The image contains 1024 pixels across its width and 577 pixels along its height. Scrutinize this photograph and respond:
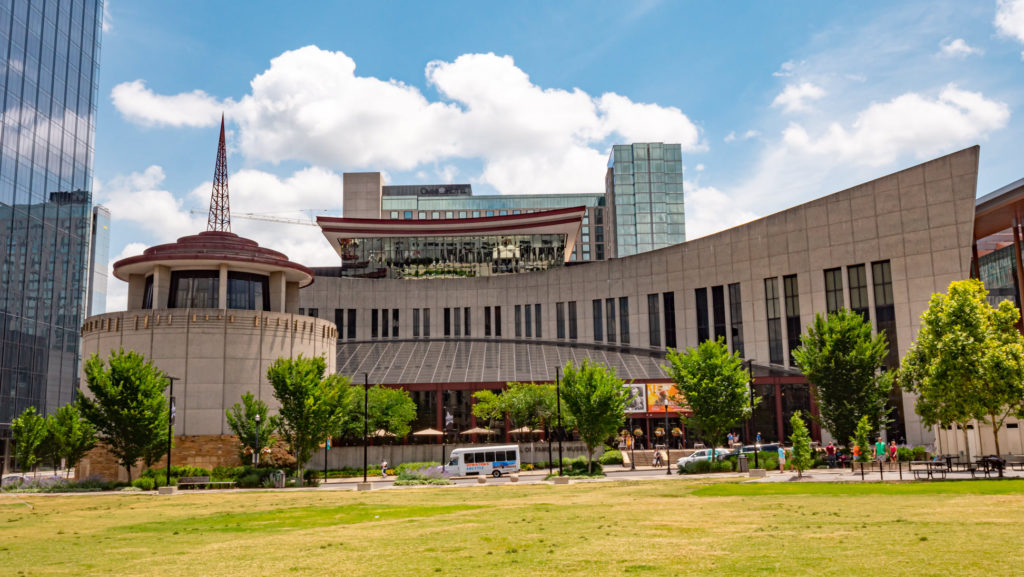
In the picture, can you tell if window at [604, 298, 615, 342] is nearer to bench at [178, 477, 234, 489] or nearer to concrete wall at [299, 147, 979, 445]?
concrete wall at [299, 147, 979, 445]

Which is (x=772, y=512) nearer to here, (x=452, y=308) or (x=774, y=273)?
(x=774, y=273)

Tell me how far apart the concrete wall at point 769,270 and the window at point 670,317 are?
1.96ft

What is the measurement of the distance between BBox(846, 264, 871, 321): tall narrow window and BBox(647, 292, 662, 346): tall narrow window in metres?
20.1

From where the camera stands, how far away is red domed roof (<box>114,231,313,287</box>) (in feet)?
203

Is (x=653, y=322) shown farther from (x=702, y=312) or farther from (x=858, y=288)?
(x=858, y=288)

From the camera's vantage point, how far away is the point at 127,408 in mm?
49344

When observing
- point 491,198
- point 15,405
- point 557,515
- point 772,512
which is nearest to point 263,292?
Result: point 15,405

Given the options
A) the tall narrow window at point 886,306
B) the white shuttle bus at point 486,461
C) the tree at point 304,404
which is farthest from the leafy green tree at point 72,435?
the tall narrow window at point 886,306

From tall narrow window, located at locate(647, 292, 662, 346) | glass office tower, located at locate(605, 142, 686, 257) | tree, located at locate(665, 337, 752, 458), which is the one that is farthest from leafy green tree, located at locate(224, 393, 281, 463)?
glass office tower, located at locate(605, 142, 686, 257)

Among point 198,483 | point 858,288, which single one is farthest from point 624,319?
point 198,483

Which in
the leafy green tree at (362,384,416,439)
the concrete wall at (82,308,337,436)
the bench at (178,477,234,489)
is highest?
the concrete wall at (82,308,337,436)

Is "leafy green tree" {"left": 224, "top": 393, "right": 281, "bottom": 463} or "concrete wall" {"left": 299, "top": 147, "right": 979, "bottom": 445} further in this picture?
"concrete wall" {"left": 299, "top": 147, "right": 979, "bottom": 445}

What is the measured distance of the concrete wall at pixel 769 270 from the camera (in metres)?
60.9

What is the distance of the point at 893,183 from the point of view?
209 ft
